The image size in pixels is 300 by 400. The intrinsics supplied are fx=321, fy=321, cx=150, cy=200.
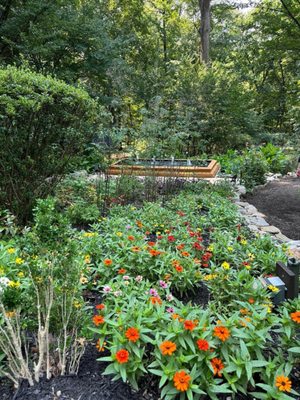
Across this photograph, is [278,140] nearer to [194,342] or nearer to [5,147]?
[5,147]

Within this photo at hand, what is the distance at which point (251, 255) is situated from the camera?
8.46ft

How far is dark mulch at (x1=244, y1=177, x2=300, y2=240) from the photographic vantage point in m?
4.54

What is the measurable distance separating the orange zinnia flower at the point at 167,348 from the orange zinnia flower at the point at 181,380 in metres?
0.08

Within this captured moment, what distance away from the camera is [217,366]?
4.44 feet

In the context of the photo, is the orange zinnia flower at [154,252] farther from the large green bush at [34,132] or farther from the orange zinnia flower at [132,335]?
the large green bush at [34,132]

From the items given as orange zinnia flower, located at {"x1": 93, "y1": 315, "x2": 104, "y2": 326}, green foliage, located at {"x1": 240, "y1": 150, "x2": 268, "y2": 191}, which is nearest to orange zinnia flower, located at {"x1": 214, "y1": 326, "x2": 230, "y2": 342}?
orange zinnia flower, located at {"x1": 93, "y1": 315, "x2": 104, "y2": 326}

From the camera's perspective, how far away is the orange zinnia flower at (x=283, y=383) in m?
1.26

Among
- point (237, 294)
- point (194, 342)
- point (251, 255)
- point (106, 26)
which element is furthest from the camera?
point (106, 26)

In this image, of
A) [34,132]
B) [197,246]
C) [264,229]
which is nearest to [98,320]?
[197,246]

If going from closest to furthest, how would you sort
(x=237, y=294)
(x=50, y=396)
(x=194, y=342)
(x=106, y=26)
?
(x=50, y=396), (x=194, y=342), (x=237, y=294), (x=106, y=26)

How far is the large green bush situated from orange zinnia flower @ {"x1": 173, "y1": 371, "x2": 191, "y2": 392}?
2.45 meters

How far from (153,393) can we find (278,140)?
42.6 ft

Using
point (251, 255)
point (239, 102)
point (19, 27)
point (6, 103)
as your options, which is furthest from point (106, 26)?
point (251, 255)

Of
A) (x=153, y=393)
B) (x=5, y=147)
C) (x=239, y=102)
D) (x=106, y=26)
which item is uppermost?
(x=106, y=26)
